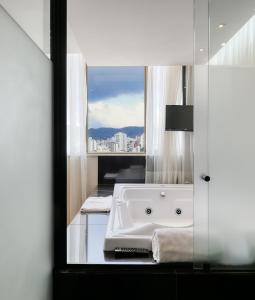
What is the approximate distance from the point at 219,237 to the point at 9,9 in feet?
5.58

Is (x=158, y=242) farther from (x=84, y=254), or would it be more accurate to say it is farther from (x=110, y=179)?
(x=110, y=179)

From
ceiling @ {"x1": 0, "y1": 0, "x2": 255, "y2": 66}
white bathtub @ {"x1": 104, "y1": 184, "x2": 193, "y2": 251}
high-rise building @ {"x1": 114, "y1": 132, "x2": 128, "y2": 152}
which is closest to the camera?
ceiling @ {"x1": 0, "y1": 0, "x2": 255, "y2": 66}

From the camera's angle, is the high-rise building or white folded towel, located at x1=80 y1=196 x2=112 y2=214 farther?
the high-rise building

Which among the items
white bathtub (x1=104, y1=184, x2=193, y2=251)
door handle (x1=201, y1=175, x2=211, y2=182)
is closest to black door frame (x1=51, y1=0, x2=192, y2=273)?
door handle (x1=201, y1=175, x2=211, y2=182)

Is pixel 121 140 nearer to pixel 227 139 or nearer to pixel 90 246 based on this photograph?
pixel 90 246

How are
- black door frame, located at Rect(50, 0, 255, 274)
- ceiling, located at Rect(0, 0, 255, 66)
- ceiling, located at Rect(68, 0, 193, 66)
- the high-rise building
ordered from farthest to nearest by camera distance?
the high-rise building → ceiling, located at Rect(68, 0, 193, 66) → black door frame, located at Rect(50, 0, 255, 274) → ceiling, located at Rect(0, 0, 255, 66)

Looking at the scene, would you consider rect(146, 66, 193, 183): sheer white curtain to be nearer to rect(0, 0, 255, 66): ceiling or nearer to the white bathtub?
the white bathtub

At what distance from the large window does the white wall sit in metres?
2.66

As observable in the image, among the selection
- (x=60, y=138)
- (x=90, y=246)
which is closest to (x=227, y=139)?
(x=60, y=138)

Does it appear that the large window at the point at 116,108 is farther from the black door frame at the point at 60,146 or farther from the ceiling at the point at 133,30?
the black door frame at the point at 60,146

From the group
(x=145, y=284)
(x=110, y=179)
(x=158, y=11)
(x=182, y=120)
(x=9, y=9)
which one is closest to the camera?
(x=9, y=9)

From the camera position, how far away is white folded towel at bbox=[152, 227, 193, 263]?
1732mm

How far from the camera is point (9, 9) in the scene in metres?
1.05

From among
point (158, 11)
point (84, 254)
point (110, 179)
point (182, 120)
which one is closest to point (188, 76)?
point (182, 120)
